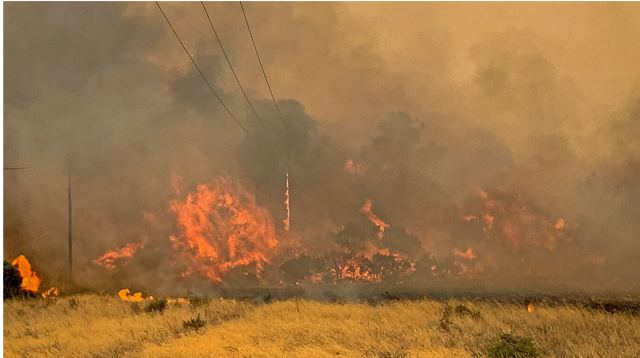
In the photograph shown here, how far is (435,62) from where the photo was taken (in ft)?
31.5

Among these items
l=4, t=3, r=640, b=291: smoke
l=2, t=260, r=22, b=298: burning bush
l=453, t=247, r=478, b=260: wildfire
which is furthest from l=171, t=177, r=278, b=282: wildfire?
l=2, t=260, r=22, b=298: burning bush

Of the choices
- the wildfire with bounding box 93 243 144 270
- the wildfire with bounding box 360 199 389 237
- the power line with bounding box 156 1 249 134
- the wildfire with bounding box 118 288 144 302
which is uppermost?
the power line with bounding box 156 1 249 134

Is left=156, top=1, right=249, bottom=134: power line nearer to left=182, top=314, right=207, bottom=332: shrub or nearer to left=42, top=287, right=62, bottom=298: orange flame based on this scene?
left=182, top=314, right=207, bottom=332: shrub

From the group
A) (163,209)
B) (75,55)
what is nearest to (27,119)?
(75,55)

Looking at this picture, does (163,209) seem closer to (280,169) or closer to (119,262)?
(119,262)

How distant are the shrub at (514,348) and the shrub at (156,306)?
6829 mm

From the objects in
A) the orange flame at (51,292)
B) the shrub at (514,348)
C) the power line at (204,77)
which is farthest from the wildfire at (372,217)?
the orange flame at (51,292)

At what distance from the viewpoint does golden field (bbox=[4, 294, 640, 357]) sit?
7688 mm

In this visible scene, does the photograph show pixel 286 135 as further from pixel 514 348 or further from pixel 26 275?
pixel 26 275

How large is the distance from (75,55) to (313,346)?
7800mm

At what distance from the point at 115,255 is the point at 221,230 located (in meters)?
2.45

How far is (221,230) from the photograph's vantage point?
35.2 ft

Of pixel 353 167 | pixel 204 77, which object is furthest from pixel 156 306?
pixel 353 167

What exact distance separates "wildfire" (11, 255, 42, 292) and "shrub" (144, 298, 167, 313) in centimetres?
321
